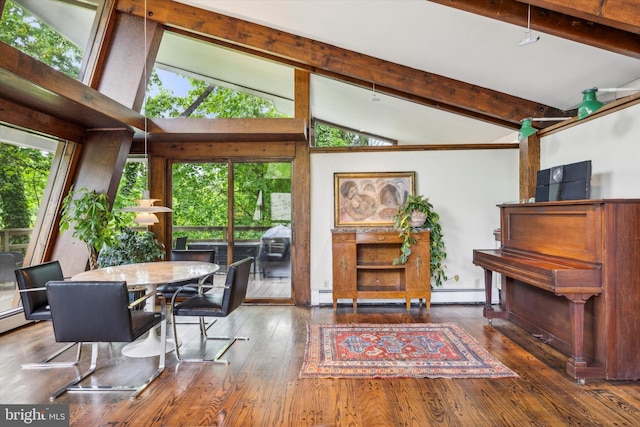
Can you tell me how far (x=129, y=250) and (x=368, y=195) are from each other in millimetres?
3179

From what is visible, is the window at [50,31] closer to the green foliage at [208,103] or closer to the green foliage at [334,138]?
the green foliage at [208,103]

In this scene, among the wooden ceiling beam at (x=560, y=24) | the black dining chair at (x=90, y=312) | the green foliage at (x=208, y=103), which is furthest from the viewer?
the green foliage at (x=208, y=103)

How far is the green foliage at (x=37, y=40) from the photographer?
320cm

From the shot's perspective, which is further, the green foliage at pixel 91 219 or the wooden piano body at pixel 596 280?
the green foliage at pixel 91 219

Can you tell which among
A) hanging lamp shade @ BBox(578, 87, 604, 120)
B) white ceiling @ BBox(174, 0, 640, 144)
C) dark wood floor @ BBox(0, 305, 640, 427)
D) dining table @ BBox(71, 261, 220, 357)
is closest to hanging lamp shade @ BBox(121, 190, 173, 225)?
dining table @ BBox(71, 261, 220, 357)

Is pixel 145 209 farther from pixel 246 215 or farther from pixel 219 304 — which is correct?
pixel 246 215

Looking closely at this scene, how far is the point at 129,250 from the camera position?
4055 mm

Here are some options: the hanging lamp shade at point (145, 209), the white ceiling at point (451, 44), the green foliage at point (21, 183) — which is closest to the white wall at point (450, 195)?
the white ceiling at point (451, 44)

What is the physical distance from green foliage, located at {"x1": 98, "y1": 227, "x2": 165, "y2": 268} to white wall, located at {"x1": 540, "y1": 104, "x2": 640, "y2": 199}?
16.1 ft

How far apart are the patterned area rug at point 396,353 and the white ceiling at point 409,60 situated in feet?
9.06

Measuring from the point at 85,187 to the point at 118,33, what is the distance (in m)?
2.04

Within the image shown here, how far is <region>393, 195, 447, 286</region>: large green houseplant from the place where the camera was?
4438 mm

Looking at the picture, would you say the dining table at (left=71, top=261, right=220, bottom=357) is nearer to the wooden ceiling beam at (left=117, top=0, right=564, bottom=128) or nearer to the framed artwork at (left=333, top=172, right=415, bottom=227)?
the framed artwork at (left=333, top=172, right=415, bottom=227)

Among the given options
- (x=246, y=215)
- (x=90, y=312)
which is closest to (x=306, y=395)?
(x=90, y=312)
